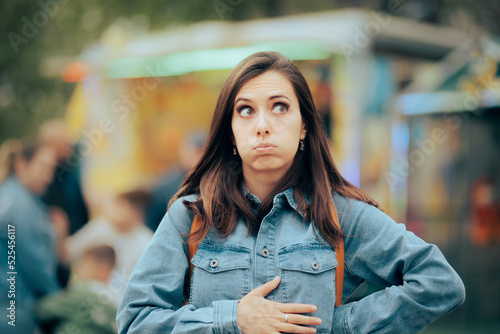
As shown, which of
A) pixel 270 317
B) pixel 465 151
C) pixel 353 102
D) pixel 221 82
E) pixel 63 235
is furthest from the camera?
pixel 465 151

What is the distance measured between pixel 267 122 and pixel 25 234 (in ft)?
12.4

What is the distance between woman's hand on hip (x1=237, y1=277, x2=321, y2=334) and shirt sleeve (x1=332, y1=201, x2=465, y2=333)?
186 millimetres

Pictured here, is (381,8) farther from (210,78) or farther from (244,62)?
(244,62)

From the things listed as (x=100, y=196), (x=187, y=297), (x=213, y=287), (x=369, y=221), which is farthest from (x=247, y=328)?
(x=100, y=196)

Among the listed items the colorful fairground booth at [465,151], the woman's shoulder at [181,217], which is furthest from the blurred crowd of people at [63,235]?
the woman's shoulder at [181,217]

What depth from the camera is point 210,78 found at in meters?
7.07

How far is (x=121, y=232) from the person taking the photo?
615 centimetres

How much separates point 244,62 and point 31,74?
927 cm

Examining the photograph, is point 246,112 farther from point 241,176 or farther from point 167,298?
point 167,298

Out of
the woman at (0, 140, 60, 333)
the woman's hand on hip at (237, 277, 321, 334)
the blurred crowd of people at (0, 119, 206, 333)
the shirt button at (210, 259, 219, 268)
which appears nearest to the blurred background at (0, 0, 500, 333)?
the blurred crowd of people at (0, 119, 206, 333)

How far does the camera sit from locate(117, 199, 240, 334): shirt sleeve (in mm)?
1900

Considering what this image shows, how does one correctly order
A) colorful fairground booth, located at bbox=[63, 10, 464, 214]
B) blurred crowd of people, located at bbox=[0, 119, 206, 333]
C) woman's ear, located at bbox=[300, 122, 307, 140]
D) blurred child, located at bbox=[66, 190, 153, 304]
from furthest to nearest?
colorful fairground booth, located at bbox=[63, 10, 464, 214]
blurred child, located at bbox=[66, 190, 153, 304]
blurred crowd of people, located at bbox=[0, 119, 206, 333]
woman's ear, located at bbox=[300, 122, 307, 140]

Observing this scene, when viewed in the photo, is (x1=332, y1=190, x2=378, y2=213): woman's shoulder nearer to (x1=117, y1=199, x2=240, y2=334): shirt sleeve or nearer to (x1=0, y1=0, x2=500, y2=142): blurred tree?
(x1=117, y1=199, x2=240, y2=334): shirt sleeve

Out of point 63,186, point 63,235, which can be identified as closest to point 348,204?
point 63,235
